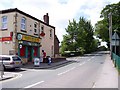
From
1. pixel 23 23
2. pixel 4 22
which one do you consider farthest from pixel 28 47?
pixel 4 22

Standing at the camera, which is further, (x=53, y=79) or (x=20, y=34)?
(x=20, y=34)


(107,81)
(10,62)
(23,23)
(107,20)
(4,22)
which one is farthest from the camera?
(107,20)

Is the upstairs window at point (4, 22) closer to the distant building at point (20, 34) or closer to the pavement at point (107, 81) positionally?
the distant building at point (20, 34)

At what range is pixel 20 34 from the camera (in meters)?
27.3

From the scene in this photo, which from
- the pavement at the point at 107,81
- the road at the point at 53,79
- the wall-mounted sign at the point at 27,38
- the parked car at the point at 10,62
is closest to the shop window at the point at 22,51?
the wall-mounted sign at the point at 27,38

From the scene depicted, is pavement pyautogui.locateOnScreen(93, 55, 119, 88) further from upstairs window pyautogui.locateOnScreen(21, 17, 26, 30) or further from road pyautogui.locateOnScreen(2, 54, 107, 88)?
upstairs window pyautogui.locateOnScreen(21, 17, 26, 30)

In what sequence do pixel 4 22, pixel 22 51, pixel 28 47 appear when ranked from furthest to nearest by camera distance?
pixel 28 47 → pixel 22 51 → pixel 4 22

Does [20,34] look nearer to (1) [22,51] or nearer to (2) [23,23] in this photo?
(2) [23,23]

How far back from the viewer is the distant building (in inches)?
1063

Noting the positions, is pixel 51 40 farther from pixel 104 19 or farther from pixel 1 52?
pixel 104 19

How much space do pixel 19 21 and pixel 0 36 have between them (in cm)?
292

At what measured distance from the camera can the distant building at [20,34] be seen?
27000 mm

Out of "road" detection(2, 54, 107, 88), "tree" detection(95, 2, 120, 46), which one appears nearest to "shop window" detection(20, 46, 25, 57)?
"road" detection(2, 54, 107, 88)

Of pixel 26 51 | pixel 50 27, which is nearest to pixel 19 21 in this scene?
pixel 26 51
